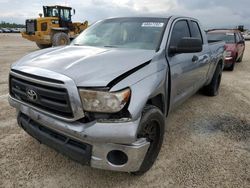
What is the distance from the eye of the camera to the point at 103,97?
209 cm

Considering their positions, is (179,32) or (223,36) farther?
(223,36)

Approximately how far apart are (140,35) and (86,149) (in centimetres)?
178

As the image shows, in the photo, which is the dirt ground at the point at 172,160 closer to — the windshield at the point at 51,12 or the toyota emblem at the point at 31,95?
the toyota emblem at the point at 31,95

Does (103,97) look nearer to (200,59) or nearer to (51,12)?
(200,59)

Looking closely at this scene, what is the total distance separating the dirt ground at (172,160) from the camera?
8.57 ft

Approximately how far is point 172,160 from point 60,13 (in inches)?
587

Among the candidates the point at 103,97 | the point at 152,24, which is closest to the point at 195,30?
the point at 152,24

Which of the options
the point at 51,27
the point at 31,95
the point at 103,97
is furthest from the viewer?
the point at 51,27

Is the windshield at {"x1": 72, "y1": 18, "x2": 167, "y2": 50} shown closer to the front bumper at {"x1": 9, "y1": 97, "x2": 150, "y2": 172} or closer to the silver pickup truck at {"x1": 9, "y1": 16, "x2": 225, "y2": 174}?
the silver pickup truck at {"x1": 9, "y1": 16, "x2": 225, "y2": 174}

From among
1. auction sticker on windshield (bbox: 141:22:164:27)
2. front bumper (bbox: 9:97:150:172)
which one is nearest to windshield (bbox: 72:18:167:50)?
auction sticker on windshield (bbox: 141:22:164:27)

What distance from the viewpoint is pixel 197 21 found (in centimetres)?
467

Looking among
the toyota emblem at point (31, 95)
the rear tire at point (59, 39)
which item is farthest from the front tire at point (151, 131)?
the rear tire at point (59, 39)

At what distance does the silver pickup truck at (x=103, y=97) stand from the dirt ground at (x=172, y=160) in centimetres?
33

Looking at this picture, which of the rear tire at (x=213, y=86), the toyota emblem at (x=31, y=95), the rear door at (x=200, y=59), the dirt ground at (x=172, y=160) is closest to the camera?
the toyota emblem at (x=31, y=95)
